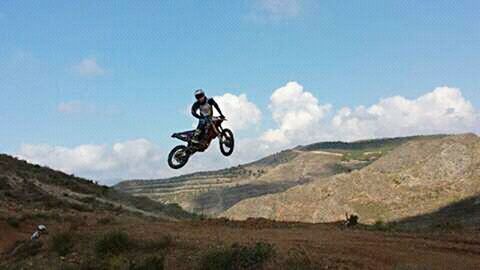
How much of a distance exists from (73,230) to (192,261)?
22.7 ft

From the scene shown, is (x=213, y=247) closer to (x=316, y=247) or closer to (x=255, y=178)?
(x=316, y=247)

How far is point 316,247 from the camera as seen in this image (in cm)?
1593

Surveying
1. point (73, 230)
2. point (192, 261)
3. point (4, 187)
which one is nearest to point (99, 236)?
point (73, 230)

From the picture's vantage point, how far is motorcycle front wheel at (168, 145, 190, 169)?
17.2 m

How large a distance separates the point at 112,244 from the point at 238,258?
472cm

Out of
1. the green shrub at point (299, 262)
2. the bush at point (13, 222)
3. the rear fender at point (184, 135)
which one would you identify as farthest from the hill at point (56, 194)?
the green shrub at point (299, 262)

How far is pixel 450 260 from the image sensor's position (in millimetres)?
15906

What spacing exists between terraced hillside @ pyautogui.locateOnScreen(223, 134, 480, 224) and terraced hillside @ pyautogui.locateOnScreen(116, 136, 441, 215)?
14.2 meters

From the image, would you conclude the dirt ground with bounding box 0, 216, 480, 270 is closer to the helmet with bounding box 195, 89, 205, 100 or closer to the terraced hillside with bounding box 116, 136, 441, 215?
the helmet with bounding box 195, 89, 205, 100

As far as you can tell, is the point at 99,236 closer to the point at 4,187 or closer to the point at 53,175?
the point at 4,187

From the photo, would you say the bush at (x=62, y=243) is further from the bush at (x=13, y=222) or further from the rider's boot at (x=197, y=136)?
the bush at (x=13, y=222)

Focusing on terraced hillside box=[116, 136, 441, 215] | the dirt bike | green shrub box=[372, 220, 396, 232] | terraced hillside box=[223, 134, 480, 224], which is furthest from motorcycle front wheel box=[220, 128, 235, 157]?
terraced hillside box=[116, 136, 441, 215]

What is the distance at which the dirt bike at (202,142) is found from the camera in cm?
1631

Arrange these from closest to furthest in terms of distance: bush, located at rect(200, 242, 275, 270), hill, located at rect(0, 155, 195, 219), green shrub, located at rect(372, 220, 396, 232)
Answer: bush, located at rect(200, 242, 275, 270) < green shrub, located at rect(372, 220, 396, 232) < hill, located at rect(0, 155, 195, 219)
